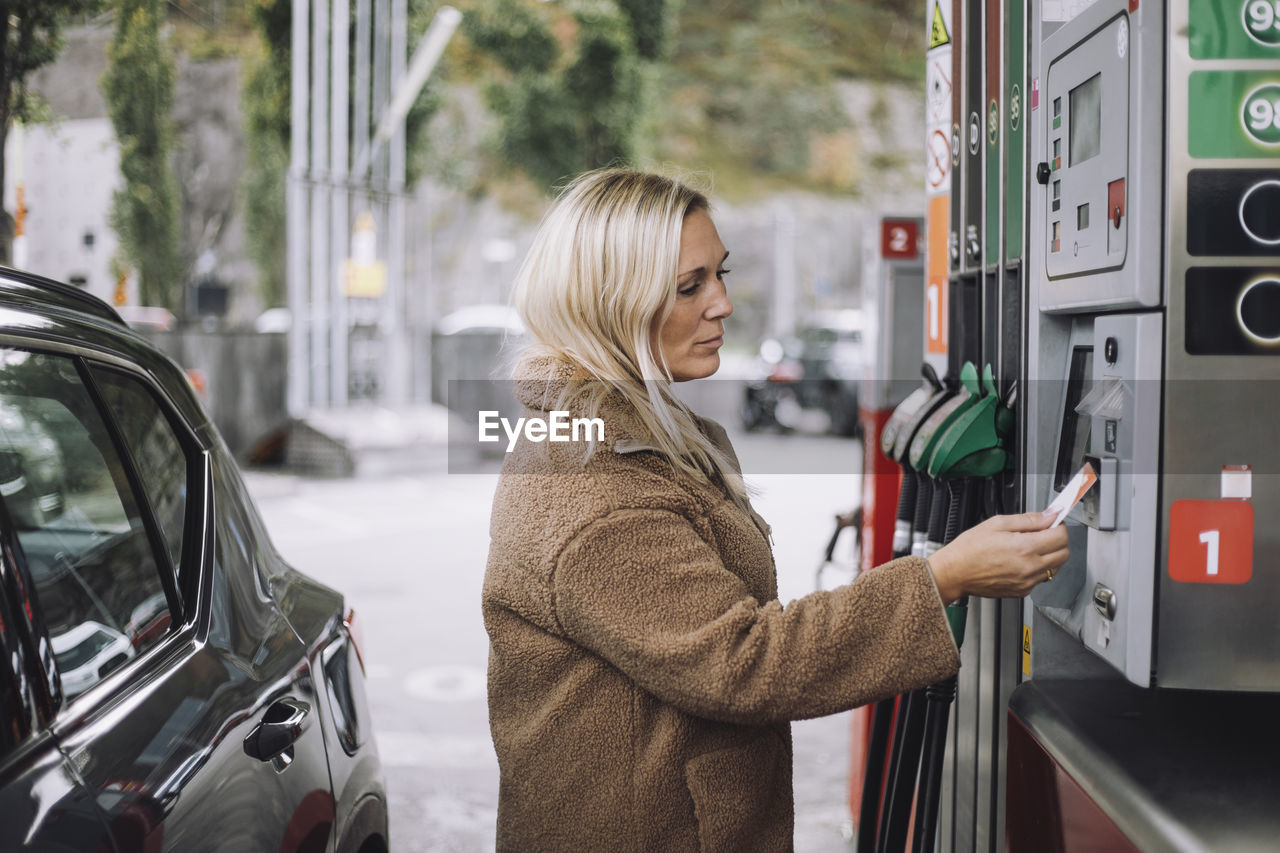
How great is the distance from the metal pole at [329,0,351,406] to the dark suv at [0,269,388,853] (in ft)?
40.3

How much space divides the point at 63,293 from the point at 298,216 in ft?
41.8

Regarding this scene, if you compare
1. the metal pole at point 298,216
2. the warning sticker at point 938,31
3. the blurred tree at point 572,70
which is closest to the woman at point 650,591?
the warning sticker at point 938,31

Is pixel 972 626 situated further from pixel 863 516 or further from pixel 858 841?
pixel 863 516

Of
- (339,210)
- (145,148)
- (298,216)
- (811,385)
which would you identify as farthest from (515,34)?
(145,148)

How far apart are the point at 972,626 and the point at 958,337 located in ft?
1.99

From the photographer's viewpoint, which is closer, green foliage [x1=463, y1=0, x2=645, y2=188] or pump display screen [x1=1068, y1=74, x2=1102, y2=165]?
pump display screen [x1=1068, y1=74, x2=1102, y2=165]

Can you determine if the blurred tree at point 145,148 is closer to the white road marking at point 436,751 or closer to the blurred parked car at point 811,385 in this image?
the white road marking at point 436,751

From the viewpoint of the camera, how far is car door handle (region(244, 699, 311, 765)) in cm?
191

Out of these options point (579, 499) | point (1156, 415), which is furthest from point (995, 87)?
point (579, 499)

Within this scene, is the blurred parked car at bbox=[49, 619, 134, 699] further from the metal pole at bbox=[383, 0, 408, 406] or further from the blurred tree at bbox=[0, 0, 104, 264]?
the metal pole at bbox=[383, 0, 408, 406]

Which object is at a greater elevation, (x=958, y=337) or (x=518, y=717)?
(x=958, y=337)

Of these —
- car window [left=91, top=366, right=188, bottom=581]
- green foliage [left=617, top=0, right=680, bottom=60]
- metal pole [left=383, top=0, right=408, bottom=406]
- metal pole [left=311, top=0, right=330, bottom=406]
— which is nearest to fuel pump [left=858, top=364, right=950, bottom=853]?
car window [left=91, top=366, right=188, bottom=581]

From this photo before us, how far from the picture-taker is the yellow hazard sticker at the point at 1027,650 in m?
2.20

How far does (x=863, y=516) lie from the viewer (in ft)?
13.5
